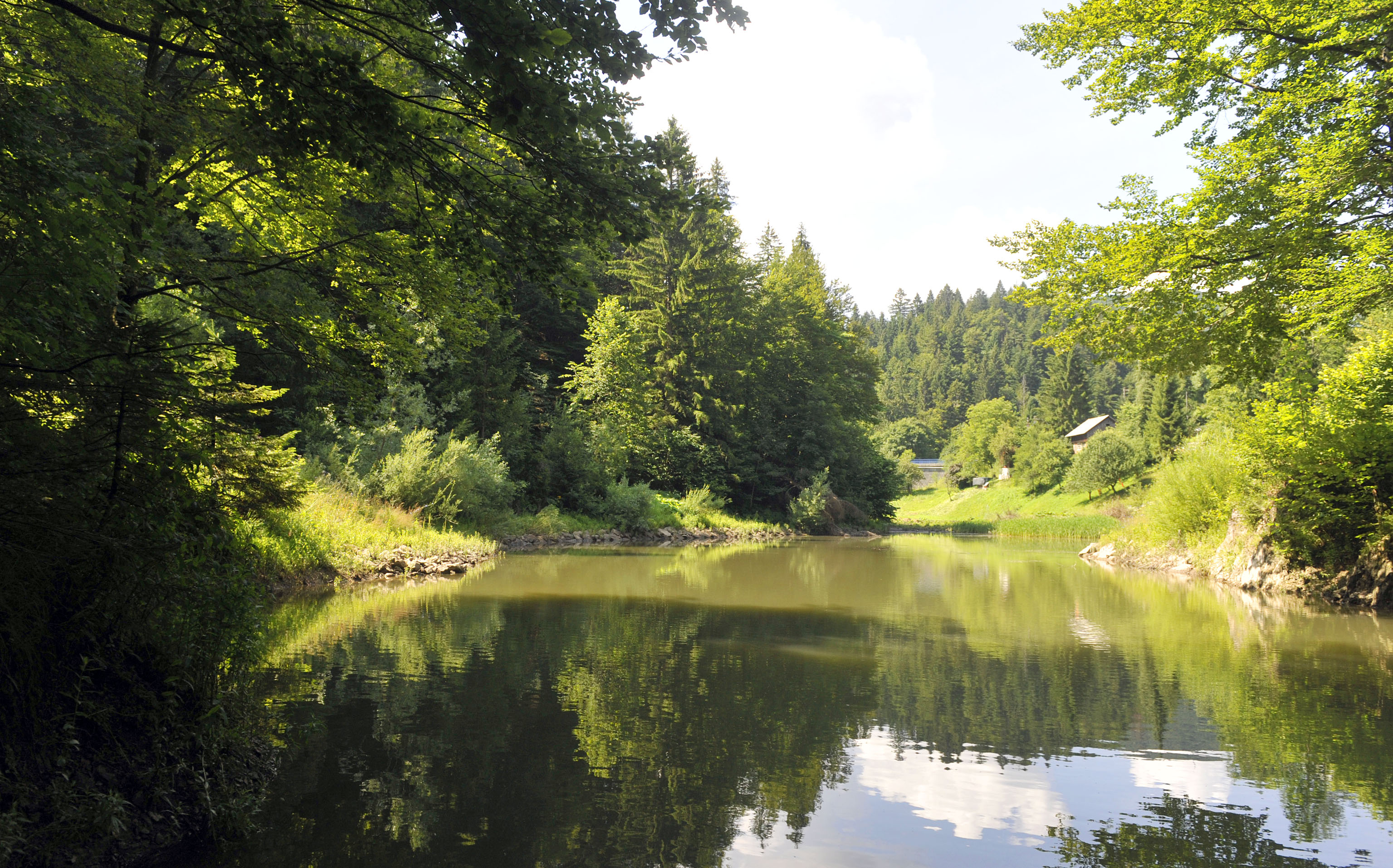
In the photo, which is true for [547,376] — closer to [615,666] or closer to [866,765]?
[615,666]

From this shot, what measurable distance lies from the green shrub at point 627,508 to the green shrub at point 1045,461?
42.6 m

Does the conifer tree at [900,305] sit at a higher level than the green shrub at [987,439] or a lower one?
higher

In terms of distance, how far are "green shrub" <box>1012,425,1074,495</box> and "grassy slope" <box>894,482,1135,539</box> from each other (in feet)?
3.13

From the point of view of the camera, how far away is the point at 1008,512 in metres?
57.0

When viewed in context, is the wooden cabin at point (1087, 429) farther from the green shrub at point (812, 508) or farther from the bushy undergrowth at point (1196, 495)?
the bushy undergrowth at point (1196, 495)

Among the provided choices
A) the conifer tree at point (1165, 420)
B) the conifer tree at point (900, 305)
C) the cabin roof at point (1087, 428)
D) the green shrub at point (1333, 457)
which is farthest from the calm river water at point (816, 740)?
the conifer tree at point (900, 305)

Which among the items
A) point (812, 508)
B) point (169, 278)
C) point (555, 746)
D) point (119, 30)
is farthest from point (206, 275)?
point (812, 508)

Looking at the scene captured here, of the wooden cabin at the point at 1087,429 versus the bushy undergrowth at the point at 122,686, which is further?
the wooden cabin at the point at 1087,429

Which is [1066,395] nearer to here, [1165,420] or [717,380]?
[1165,420]

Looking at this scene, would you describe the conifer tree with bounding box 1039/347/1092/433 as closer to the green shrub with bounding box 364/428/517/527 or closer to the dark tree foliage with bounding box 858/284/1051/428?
the dark tree foliage with bounding box 858/284/1051/428

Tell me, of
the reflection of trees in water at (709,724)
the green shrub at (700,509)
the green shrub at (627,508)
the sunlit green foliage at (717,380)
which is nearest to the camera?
the reflection of trees in water at (709,724)

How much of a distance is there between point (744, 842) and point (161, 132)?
633 cm

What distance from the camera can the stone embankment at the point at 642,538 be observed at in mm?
21969

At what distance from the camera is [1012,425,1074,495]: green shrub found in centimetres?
6122
